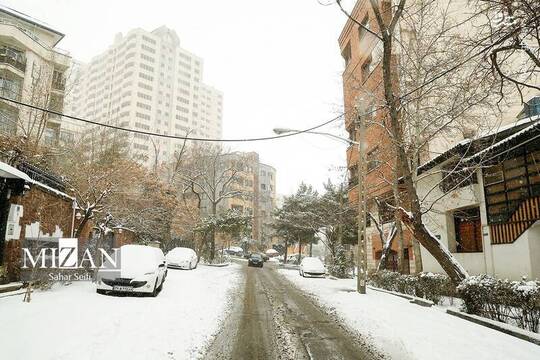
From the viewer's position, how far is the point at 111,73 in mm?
105938

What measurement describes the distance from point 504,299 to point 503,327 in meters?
0.89

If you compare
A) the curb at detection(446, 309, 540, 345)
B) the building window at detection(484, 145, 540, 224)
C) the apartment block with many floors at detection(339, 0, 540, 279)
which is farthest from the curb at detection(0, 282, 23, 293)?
the building window at detection(484, 145, 540, 224)

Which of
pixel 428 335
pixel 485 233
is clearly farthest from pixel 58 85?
pixel 428 335

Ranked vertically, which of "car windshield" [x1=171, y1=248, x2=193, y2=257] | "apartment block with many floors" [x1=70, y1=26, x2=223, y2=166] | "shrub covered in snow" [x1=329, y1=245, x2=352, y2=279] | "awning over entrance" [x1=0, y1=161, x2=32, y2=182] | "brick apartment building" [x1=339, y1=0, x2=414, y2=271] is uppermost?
A: "apartment block with many floors" [x1=70, y1=26, x2=223, y2=166]

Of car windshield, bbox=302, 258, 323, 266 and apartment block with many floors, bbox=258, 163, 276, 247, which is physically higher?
apartment block with many floors, bbox=258, 163, 276, 247

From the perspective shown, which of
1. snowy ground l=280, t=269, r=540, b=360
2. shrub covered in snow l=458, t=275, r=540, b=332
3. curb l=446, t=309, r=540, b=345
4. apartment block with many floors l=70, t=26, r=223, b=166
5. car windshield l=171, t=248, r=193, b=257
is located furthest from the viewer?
apartment block with many floors l=70, t=26, r=223, b=166

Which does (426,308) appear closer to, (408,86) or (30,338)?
(408,86)

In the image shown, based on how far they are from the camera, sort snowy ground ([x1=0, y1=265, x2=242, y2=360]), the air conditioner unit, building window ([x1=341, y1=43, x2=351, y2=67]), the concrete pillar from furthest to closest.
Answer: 1. building window ([x1=341, y1=43, x2=351, y2=67])
2. the concrete pillar
3. the air conditioner unit
4. snowy ground ([x1=0, y1=265, x2=242, y2=360])

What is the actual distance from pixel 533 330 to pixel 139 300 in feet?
32.5

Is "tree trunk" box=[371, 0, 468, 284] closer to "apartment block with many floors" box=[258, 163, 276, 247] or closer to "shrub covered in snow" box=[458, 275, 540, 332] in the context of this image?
"shrub covered in snow" box=[458, 275, 540, 332]

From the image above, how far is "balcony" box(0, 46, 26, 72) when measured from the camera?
3259cm

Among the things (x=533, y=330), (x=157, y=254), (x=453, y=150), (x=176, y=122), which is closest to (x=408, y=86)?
(x=453, y=150)

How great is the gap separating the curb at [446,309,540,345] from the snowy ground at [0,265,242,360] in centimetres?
616

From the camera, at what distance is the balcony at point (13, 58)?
107 ft
